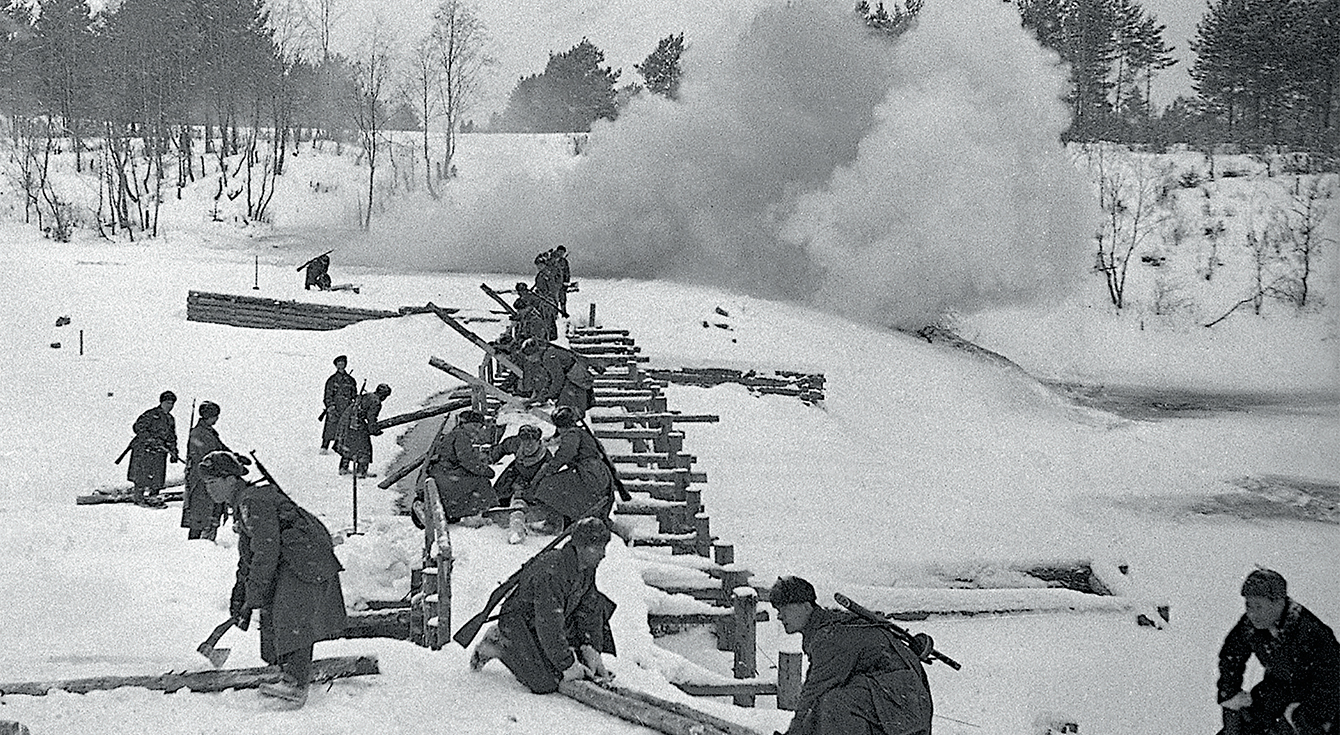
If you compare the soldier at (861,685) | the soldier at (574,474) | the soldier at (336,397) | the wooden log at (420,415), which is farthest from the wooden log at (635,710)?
the soldier at (336,397)

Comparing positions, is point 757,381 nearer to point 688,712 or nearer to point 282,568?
point 688,712

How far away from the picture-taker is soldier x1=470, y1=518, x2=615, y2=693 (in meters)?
6.56

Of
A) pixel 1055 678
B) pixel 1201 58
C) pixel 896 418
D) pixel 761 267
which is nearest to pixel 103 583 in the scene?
pixel 1055 678

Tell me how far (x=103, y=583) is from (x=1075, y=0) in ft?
128

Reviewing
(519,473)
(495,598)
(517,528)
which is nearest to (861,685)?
(495,598)

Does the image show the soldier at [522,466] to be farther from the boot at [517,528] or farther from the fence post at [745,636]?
the fence post at [745,636]

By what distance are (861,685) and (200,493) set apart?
844cm

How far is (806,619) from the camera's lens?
4.96 m

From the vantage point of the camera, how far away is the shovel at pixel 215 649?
6.48 m

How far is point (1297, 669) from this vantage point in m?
5.49

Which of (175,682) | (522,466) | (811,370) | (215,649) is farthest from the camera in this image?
(811,370)

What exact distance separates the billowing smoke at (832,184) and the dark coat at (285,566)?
23.7 metres

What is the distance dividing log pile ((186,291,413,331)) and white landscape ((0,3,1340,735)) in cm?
82

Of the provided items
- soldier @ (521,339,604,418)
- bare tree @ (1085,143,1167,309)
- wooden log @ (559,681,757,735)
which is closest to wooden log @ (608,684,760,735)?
wooden log @ (559,681,757,735)
